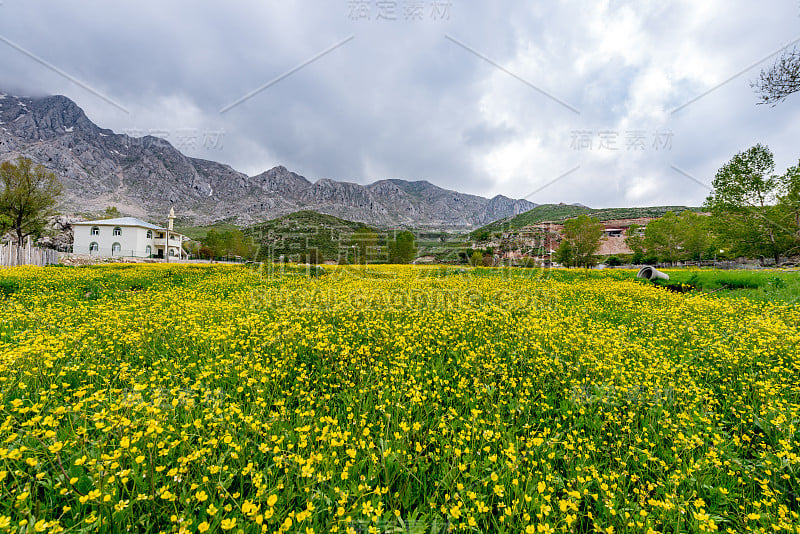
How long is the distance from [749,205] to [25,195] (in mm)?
67302

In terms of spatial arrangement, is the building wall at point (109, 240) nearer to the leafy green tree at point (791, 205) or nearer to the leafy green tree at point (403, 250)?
the leafy green tree at point (403, 250)

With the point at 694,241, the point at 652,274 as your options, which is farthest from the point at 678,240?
the point at 652,274

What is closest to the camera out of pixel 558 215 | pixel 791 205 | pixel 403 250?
pixel 791 205

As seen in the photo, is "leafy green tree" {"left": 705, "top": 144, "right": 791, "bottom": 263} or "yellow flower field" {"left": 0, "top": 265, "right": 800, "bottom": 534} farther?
"leafy green tree" {"left": 705, "top": 144, "right": 791, "bottom": 263}

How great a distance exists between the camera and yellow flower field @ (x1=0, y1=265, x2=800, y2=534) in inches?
77.3

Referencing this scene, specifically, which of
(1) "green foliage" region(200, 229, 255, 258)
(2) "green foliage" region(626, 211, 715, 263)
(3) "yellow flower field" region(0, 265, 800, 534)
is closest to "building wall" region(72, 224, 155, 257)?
(1) "green foliage" region(200, 229, 255, 258)

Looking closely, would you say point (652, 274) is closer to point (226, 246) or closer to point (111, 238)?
point (111, 238)

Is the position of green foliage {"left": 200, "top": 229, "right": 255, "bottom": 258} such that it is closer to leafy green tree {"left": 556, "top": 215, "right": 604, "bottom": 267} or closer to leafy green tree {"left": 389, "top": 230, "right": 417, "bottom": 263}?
leafy green tree {"left": 389, "top": 230, "right": 417, "bottom": 263}

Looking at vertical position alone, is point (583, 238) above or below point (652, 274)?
above

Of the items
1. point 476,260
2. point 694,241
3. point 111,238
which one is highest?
point 694,241

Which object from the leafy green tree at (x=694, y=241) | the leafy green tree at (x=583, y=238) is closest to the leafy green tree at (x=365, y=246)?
the leafy green tree at (x=583, y=238)

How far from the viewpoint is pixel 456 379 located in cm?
402

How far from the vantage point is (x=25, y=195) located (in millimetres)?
27562

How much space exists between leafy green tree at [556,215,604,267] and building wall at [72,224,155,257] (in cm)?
7370
